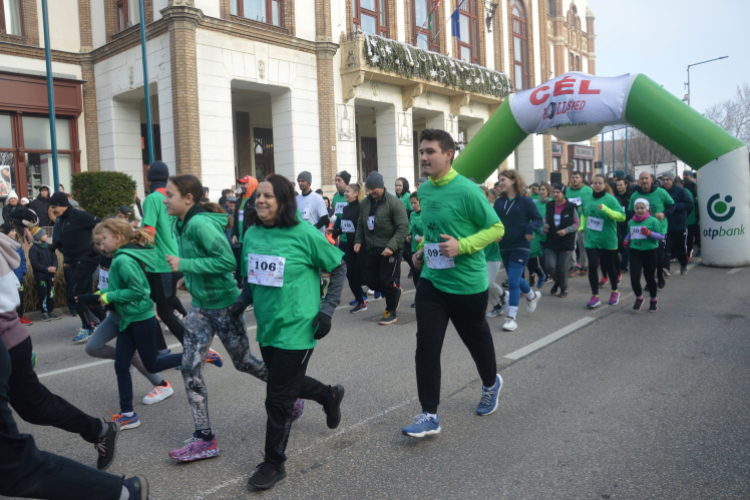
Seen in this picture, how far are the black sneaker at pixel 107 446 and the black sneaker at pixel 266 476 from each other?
2.89 ft

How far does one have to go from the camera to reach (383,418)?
4.36 metres

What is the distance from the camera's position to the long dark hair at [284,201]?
344 cm

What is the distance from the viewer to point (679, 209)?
11.8m

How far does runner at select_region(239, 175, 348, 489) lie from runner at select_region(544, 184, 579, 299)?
6.35 meters

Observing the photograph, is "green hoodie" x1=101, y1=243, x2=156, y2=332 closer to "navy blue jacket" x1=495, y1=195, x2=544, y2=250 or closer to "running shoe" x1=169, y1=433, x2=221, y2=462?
"running shoe" x1=169, y1=433, x2=221, y2=462

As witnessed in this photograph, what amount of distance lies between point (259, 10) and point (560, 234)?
1355cm

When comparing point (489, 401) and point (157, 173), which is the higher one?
point (157, 173)

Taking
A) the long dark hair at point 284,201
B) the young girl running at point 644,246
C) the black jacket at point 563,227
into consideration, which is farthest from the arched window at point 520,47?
the long dark hair at point 284,201

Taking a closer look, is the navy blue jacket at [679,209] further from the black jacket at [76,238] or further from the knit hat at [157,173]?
the black jacket at [76,238]

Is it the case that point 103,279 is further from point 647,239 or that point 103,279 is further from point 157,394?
point 647,239

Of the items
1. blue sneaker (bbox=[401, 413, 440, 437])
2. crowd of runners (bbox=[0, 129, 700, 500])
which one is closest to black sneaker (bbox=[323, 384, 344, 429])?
crowd of runners (bbox=[0, 129, 700, 500])

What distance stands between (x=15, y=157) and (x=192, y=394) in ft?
57.3

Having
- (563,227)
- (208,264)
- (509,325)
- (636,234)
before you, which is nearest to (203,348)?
(208,264)

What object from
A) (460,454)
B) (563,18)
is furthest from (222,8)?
(563,18)
